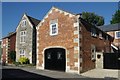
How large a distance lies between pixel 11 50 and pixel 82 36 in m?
19.5

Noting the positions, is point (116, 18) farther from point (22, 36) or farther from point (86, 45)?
point (86, 45)

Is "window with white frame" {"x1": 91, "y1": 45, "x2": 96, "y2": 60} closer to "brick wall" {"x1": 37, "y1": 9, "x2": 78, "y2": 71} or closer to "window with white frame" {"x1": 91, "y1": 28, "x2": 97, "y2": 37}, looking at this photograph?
"window with white frame" {"x1": 91, "y1": 28, "x2": 97, "y2": 37}

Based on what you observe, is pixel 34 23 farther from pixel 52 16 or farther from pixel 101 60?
pixel 101 60

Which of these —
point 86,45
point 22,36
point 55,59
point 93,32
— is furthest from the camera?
point 22,36

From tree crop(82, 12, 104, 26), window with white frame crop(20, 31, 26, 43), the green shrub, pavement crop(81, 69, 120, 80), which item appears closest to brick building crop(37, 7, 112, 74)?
pavement crop(81, 69, 120, 80)

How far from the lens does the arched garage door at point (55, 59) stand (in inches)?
854

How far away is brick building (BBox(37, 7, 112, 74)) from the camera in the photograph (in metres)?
20.1

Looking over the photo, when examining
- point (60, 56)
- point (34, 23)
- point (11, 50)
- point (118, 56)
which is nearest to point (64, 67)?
point (60, 56)

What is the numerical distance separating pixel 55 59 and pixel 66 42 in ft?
8.57

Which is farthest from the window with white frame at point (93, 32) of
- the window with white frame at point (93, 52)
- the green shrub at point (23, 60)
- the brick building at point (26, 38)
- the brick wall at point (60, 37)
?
the green shrub at point (23, 60)

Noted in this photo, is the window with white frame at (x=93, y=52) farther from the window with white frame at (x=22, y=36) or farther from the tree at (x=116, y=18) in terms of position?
the tree at (x=116, y=18)

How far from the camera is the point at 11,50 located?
3656cm

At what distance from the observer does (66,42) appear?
69.5ft

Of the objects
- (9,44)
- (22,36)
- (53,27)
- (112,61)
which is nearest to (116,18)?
(9,44)
